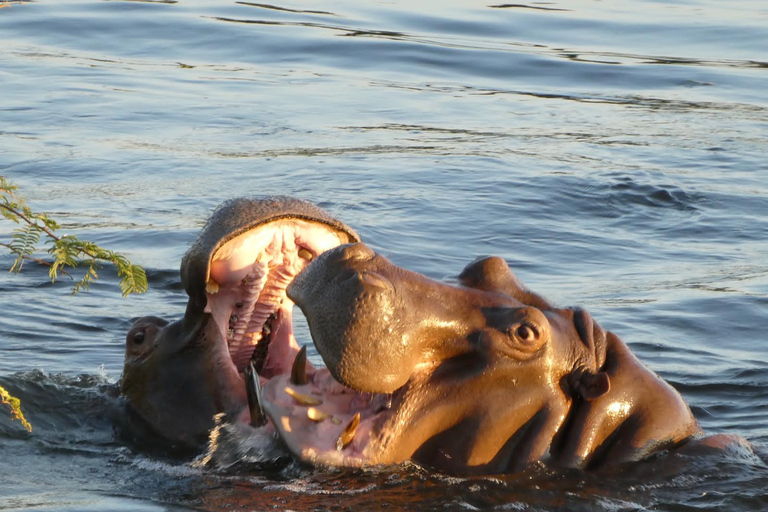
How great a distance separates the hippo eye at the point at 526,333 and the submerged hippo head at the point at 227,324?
78cm

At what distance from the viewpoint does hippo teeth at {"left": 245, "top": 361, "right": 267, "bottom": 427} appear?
15.9 ft

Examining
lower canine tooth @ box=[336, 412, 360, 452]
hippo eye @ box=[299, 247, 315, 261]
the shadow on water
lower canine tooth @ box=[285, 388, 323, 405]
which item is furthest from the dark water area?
hippo eye @ box=[299, 247, 315, 261]

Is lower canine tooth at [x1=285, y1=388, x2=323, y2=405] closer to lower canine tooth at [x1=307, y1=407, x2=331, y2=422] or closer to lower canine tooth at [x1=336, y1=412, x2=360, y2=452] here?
lower canine tooth at [x1=307, y1=407, x2=331, y2=422]

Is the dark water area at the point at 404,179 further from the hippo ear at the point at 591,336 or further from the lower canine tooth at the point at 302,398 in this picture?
the hippo ear at the point at 591,336

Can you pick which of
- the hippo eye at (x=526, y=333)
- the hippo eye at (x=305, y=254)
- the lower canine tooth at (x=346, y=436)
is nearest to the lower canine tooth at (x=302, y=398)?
the lower canine tooth at (x=346, y=436)

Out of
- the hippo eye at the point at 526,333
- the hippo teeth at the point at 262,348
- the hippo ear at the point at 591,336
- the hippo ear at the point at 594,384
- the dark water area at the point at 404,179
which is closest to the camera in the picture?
the hippo eye at the point at 526,333

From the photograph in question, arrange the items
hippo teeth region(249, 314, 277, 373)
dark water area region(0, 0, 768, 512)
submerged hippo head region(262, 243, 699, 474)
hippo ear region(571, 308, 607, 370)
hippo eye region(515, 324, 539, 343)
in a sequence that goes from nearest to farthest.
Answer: submerged hippo head region(262, 243, 699, 474)
hippo eye region(515, 324, 539, 343)
hippo ear region(571, 308, 607, 370)
dark water area region(0, 0, 768, 512)
hippo teeth region(249, 314, 277, 373)

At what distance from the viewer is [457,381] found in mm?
4578

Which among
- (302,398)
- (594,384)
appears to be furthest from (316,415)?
(594,384)

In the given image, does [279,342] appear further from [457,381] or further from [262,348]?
[457,381]

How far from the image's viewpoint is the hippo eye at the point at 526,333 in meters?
4.56

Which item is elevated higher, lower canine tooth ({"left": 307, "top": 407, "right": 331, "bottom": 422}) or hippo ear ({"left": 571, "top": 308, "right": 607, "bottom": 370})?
hippo ear ({"left": 571, "top": 308, "right": 607, "bottom": 370})

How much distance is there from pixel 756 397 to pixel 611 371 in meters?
2.42

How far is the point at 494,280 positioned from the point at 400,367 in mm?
574
